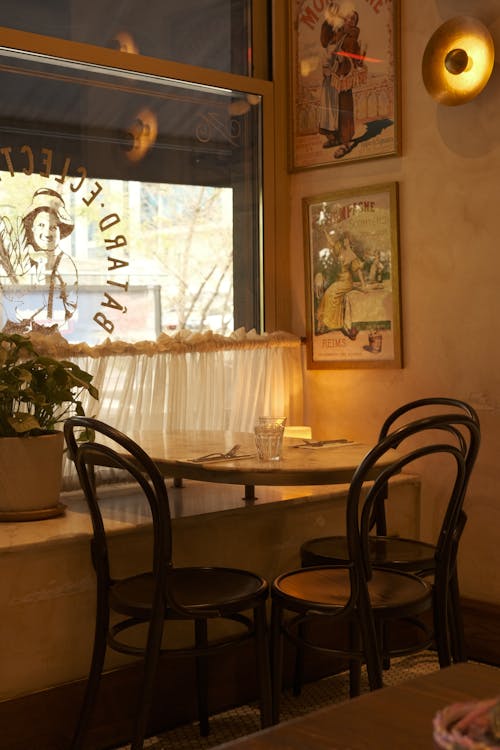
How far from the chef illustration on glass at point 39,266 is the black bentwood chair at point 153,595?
0.89 metres

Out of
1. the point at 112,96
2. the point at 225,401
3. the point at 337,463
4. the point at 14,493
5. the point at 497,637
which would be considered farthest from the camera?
the point at 225,401

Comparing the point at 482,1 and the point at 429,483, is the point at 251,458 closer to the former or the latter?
the point at 429,483

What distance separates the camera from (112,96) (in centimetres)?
365

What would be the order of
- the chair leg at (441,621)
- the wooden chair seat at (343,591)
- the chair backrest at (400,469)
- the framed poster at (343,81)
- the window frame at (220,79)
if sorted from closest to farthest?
the chair backrest at (400,469) < the wooden chair seat at (343,591) < the chair leg at (441,621) < the window frame at (220,79) < the framed poster at (343,81)

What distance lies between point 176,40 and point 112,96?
0.42 meters

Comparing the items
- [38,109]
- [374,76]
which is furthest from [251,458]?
[374,76]

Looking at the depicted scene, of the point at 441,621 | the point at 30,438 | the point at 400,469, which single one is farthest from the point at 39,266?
the point at 441,621

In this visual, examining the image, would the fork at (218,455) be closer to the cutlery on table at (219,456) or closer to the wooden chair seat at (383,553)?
the cutlery on table at (219,456)

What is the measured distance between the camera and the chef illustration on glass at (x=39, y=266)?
335cm

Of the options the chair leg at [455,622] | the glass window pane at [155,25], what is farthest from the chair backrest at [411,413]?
the glass window pane at [155,25]

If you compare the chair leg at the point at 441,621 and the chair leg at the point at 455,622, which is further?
the chair leg at the point at 455,622

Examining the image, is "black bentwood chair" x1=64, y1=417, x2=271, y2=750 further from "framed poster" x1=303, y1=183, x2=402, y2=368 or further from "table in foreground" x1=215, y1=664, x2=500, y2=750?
"framed poster" x1=303, y1=183, x2=402, y2=368

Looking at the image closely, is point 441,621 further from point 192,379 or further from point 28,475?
point 192,379

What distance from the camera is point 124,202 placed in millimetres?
3660
